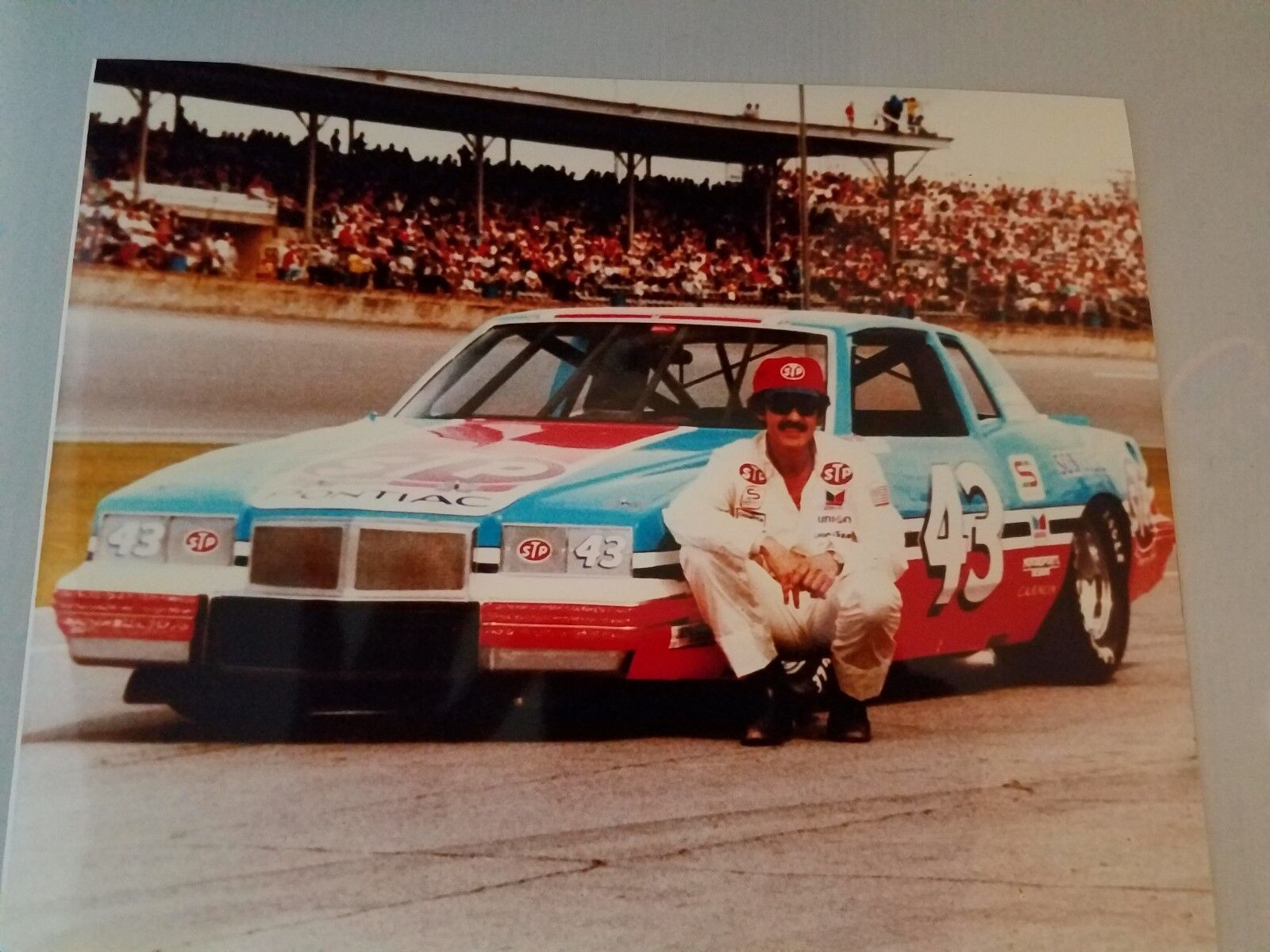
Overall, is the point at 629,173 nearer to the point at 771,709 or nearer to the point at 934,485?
the point at 934,485

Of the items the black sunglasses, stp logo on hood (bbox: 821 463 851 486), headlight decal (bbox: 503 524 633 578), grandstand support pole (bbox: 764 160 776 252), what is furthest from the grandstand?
headlight decal (bbox: 503 524 633 578)

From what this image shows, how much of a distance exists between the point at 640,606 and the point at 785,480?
1.18ft

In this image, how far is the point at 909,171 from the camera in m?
1.89

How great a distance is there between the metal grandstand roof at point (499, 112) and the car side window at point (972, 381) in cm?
41

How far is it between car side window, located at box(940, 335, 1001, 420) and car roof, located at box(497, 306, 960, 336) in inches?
5.3

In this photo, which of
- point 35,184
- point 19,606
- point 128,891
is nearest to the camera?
point 128,891

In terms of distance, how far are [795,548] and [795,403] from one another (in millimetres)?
279

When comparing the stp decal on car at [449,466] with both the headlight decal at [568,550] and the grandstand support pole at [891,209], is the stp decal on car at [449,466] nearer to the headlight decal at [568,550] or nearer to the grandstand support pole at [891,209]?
the headlight decal at [568,550]

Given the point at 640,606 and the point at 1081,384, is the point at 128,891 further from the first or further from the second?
the point at 1081,384

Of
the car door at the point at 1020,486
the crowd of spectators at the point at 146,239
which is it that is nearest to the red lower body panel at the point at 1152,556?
the car door at the point at 1020,486

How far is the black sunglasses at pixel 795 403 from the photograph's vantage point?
1775 mm

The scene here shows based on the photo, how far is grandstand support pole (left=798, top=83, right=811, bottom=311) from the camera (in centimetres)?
186

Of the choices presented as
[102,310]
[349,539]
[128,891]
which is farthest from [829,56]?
[128,891]

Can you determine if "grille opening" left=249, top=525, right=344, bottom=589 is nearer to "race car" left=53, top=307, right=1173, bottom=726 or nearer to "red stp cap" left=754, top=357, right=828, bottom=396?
"race car" left=53, top=307, right=1173, bottom=726
